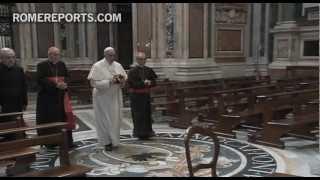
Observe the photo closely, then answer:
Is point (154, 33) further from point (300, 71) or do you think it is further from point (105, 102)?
point (105, 102)

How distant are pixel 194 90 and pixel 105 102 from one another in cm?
364

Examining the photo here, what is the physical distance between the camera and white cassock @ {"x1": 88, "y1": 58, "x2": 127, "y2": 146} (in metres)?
6.34

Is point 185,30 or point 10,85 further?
point 185,30

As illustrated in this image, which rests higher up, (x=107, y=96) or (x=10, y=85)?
(x=10, y=85)

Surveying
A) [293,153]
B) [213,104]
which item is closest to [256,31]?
[213,104]

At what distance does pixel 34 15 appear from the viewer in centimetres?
1593

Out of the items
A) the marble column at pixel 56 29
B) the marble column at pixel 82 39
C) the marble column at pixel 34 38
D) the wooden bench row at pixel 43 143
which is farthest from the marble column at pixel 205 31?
the wooden bench row at pixel 43 143

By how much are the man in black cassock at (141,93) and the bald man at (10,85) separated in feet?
6.20

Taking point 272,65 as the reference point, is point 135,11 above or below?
above

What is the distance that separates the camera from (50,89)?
21.1 feet

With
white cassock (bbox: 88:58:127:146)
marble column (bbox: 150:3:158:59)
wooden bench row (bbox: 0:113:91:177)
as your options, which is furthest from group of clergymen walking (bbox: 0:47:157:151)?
marble column (bbox: 150:3:158:59)

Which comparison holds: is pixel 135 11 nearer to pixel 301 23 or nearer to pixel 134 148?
pixel 301 23

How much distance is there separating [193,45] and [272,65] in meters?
3.38

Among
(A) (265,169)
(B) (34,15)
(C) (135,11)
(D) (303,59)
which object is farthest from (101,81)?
(B) (34,15)
